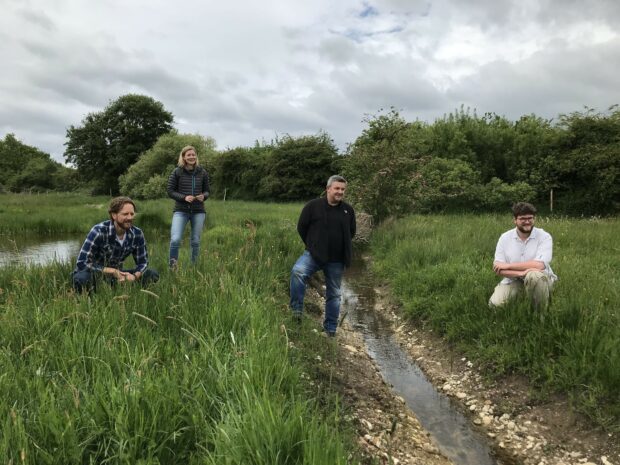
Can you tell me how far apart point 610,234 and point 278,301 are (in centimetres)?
951

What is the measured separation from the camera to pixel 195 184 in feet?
25.5

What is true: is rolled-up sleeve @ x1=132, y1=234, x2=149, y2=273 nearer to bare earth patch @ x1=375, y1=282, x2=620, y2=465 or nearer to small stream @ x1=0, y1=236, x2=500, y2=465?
small stream @ x1=0, y1=236, x2=500, y2=465

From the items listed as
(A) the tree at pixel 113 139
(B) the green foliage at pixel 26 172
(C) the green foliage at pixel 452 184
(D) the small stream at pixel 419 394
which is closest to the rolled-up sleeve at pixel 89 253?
(D) the small stream at pixel 419 394

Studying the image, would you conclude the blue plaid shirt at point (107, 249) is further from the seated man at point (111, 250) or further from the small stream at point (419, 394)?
the small stream at point (419, 394)

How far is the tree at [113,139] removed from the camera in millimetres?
54000

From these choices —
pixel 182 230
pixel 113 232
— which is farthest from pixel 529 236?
pixel 182 230

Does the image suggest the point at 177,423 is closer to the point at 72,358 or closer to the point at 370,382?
the point at 72,358

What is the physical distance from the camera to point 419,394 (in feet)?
17.2

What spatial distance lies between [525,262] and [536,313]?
2.33 ft

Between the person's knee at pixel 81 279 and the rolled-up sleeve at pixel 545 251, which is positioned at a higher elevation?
the rolled-up sleeve at pixel 545 251

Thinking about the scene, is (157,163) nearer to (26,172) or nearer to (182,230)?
(182,230)

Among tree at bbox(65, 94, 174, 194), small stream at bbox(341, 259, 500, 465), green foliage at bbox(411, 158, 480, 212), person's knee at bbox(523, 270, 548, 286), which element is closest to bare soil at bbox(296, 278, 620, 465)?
small stream at bbox(341, 259, 500, 465)

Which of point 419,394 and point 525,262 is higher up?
point 525,262

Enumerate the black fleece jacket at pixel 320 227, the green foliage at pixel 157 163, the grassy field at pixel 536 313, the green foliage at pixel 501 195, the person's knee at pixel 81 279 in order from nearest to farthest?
the grassy field at pixel 536 313, the person's knee at pixel 81 279, the black fleece jacket at pixel 320 227, the green foliage at pixel 501 195, the green foliage at pixel 157 163
